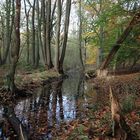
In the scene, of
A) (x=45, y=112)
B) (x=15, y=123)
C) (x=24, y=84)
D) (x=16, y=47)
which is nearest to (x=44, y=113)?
(x=45, y=112)

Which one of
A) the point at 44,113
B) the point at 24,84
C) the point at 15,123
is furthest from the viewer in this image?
the point at 24,84

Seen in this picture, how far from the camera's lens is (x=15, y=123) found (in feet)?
28.1

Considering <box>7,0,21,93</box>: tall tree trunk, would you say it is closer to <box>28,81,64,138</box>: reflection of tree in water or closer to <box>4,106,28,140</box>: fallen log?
<box>28,81,64,138</box>: reflection of tree in water

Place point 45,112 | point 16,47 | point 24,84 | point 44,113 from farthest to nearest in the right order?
point 24,84 → point 16,47 → point 45,112 → point 44,113

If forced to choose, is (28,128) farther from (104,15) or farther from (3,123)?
(104,15)

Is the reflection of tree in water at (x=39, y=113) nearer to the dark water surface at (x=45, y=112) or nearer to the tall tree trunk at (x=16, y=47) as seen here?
the dark water surface at (x=45, y=112)

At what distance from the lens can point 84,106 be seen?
37.5 feet

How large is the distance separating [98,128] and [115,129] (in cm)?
93

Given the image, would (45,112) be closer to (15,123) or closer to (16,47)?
(15,123)

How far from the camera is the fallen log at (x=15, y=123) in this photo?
23.8 feet

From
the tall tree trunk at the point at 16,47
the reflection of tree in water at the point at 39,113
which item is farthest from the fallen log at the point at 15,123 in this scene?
the tall tree trunk at the point at 16,47

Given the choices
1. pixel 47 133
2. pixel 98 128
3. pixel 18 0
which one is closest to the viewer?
pixel 98 128

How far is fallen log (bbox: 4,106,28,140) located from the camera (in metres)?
7.25

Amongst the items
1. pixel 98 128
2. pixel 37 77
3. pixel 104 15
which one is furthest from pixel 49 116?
pixel 37 77
